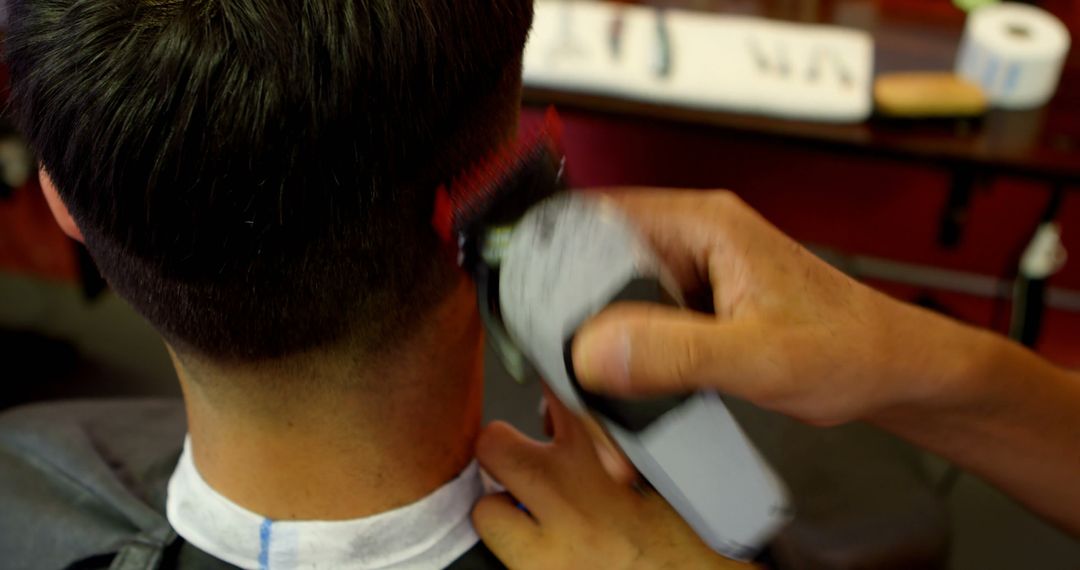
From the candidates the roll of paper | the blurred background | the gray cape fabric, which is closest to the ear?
the gray cape fabric

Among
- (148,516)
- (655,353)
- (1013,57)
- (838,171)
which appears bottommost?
(838,171)

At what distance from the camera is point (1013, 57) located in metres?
1.58

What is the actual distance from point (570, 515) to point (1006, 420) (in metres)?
0.47

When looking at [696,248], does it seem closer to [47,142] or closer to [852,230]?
[47,142]

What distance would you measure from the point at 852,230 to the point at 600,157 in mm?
682

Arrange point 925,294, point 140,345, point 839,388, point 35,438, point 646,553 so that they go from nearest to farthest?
point 839,388
point 646,553
point 35,438
point 140,345
point 925,294

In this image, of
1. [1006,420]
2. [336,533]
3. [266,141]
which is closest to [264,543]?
[336,533]

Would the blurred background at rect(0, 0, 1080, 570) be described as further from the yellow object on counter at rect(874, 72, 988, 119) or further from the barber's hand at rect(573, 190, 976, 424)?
the barber's hand at rect(573, 190, 976, 424)

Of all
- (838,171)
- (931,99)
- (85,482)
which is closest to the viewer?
(85,482)

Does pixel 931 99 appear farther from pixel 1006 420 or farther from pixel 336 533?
pixel 336 533

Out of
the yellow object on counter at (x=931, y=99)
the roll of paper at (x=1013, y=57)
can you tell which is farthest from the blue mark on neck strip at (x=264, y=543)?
the roll of paper at (x=1013, y=57)

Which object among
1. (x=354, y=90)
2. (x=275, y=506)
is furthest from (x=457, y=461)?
(x=354, y=90)

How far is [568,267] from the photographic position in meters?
0.68

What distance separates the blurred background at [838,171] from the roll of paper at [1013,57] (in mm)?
13
